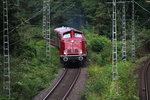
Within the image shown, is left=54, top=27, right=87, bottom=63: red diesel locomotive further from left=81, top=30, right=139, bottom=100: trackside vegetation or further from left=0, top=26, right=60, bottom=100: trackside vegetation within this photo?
left=81, top=30, right=139, bottom=100: trackside vegetation

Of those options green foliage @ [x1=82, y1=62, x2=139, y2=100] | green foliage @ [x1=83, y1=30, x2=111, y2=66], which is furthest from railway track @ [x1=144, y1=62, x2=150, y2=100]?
green foliage @ [x1=83, y1=30, x2=111, y2=66]

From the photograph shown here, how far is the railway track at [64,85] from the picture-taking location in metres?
20.3

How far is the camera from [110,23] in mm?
42125

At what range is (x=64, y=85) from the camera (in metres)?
23.3

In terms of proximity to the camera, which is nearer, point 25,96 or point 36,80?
point 25,96

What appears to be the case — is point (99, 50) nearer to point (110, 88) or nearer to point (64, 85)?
point (64, 85)

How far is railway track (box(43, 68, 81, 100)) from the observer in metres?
20.3

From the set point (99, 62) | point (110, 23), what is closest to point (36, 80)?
point (99, 62)

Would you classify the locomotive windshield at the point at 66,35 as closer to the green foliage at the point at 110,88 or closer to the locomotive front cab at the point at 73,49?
the locomotive front cab at the point at 73,49

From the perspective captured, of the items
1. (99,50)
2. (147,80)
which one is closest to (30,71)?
(147,80)

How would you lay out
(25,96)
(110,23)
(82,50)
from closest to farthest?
(25,96)
(82,50)
(110,23)

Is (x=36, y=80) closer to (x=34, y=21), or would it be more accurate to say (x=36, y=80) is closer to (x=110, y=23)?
(x=110, y=23)

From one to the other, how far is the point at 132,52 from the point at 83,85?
9923 millimetres

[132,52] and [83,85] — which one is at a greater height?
[132,52]
